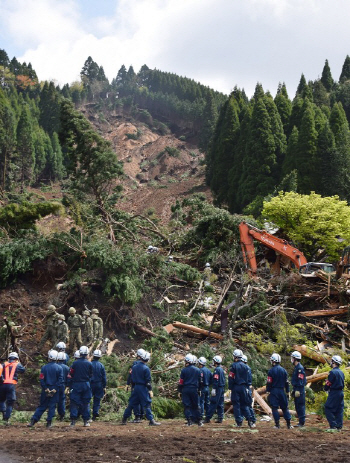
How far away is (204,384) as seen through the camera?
34.0 feet

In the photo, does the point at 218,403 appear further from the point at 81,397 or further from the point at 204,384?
the point at 81,397

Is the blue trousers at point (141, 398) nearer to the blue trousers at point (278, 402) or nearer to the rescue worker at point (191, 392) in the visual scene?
the rescue worker at point (191, 392)

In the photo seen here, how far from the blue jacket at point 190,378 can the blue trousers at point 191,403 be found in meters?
0.07

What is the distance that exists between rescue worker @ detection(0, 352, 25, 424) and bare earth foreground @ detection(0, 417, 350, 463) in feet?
2.40

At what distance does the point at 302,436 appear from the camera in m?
8.54

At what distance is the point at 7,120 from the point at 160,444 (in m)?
53.7

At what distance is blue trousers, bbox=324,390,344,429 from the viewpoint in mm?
9438

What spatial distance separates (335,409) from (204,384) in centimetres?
241

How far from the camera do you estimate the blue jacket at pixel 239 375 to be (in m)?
9.93

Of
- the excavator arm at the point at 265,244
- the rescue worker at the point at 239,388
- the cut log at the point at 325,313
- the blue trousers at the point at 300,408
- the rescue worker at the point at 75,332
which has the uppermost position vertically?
the excavator arm at the point at 265,244

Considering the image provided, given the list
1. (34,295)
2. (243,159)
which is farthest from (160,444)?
(243,159)

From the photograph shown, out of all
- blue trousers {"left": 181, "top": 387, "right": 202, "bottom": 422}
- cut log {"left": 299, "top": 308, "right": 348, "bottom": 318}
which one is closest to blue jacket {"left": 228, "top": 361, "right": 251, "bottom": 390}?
blue trousers {"left": 181, "top": 387, "right": 202, "bottom": 422}

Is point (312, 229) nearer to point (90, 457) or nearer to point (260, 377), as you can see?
point (260, 377)

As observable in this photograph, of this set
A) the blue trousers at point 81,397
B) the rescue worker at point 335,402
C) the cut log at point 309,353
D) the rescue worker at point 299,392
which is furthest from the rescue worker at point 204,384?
the cut log at point 309,353
